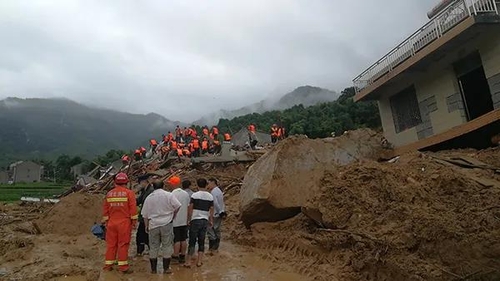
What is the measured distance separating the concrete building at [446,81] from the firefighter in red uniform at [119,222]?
31.5ft

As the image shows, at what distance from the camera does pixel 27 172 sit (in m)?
68.9

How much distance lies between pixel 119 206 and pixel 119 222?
26 centimetres

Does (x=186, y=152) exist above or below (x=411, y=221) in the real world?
above

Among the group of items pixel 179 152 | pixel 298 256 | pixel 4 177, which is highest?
pixel 4 177

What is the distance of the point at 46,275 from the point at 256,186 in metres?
4.31

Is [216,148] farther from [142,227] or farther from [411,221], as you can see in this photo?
[411,221]

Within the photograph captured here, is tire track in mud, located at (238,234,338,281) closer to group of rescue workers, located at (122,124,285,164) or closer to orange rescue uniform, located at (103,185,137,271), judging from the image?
orange rescue uniform, located at (103,185,137,271)

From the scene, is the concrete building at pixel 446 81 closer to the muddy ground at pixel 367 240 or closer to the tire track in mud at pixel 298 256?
the muddy ground at pixel 367 240

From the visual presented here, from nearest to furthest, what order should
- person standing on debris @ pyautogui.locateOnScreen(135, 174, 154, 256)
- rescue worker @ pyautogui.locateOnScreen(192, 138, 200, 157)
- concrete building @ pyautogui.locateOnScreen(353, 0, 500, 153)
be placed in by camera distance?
1. person standing on debris @ pyautogui.locateOnScreen(135, 174, 154, 256)
2. concrete building @ pyautogui.locateOnScreen(353, 0, 500, 153)
3. rescue worker @ pyautogui.locateOnScreen(192, 138, 200, 157)

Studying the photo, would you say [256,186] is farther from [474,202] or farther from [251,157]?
[251,157]

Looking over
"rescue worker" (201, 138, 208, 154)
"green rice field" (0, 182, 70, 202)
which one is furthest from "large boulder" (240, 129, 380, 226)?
"green rice field" (0, 182, 70, 202)

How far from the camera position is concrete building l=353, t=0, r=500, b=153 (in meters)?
11.3

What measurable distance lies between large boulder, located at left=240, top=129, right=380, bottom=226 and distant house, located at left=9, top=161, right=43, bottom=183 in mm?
67186

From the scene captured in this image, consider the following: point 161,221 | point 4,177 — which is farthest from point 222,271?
point 4,177
